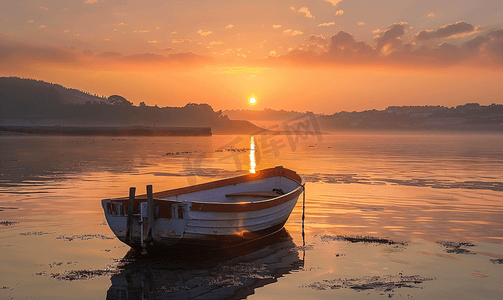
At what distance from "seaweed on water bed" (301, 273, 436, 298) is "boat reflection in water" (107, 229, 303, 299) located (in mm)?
1223

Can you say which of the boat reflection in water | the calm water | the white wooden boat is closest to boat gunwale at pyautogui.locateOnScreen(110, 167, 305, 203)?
the white wooden boat

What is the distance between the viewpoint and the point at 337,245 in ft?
45.8

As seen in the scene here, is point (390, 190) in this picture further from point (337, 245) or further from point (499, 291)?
point (499, 291)

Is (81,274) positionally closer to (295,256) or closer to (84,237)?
(84,237)

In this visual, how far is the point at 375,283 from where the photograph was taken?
10453 millimetres

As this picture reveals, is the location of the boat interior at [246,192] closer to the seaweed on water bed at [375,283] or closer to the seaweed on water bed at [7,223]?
the seaweed on water bed at [7,223]

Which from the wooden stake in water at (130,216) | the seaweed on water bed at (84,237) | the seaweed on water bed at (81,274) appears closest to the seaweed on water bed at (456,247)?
the wooden stake in water at (130,216)

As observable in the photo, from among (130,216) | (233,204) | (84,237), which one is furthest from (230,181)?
(130,216)

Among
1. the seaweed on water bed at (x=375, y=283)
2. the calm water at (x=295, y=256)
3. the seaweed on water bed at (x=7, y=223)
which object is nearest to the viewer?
the calm water at (x=295, y=256)

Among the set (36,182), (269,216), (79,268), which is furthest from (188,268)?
(36,182)

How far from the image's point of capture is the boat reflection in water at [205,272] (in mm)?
9864

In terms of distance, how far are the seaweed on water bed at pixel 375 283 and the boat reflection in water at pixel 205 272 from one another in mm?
1223

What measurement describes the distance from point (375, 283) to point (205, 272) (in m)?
4.05

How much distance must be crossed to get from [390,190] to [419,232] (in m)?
11.0
